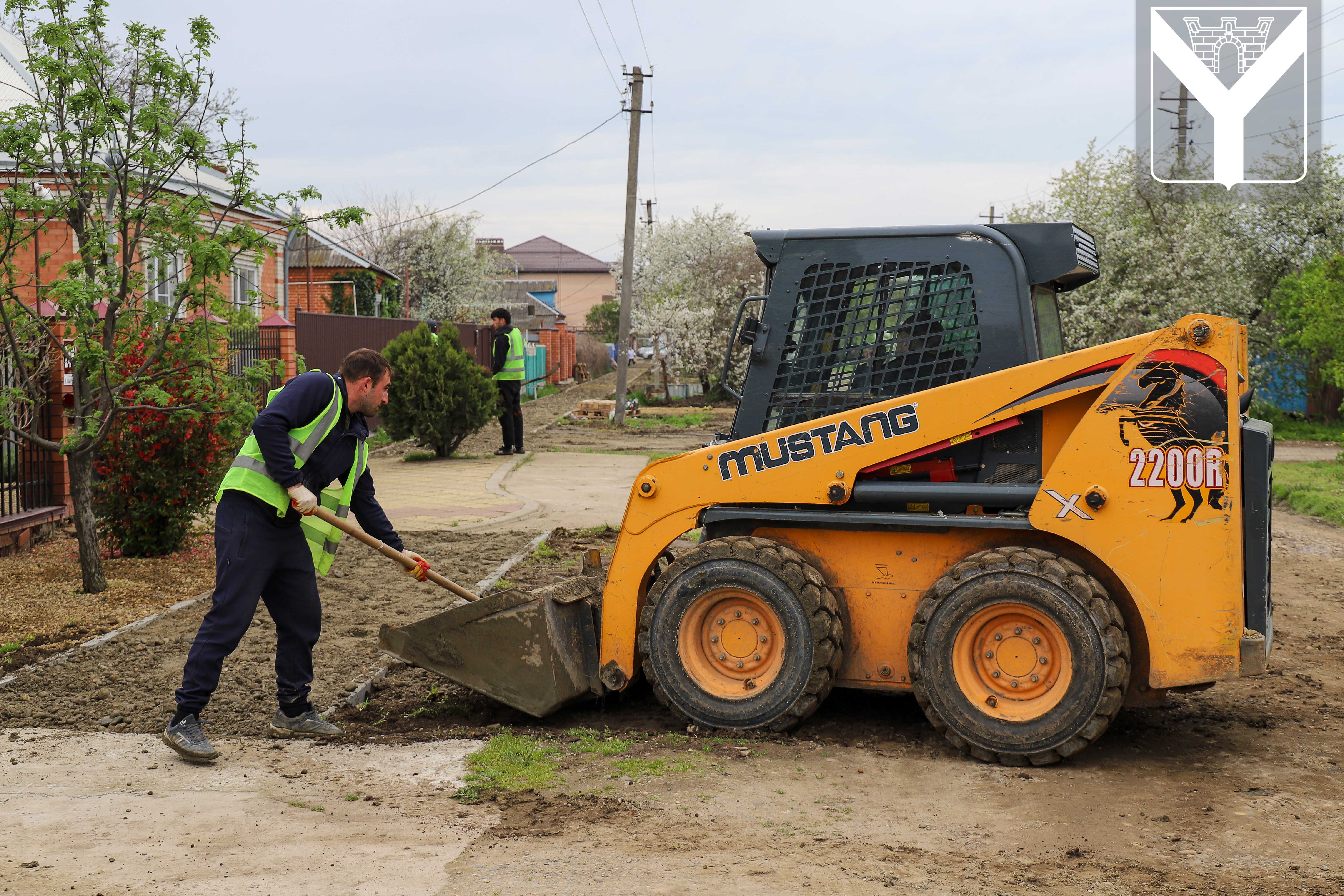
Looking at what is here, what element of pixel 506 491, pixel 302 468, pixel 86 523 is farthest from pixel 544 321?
pixel 302 468

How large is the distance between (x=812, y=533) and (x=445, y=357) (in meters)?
11.3

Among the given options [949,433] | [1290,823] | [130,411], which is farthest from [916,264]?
[130,411]

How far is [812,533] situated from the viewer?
509cm

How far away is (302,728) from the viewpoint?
16.7 feet

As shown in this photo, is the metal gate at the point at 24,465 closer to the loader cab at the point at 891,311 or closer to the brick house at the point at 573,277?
the loader cab at the point at 891,311

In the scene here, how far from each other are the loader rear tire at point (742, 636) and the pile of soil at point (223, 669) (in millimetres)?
1767

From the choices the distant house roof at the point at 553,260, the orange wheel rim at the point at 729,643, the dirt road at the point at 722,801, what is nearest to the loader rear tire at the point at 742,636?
the orange wheel rim at the point at 729,643

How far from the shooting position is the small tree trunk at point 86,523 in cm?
738

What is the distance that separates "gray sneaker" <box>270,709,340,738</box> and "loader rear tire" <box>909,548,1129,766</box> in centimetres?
257

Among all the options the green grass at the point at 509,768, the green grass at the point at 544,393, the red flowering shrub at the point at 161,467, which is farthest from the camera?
the green grass at the point at 544,393

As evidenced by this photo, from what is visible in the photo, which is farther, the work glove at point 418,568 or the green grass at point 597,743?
the work glove at point 418,568

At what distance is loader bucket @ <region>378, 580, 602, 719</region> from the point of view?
5141 millimetres

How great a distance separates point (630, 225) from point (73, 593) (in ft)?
64.0

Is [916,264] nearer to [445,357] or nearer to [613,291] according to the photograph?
[445,357]
